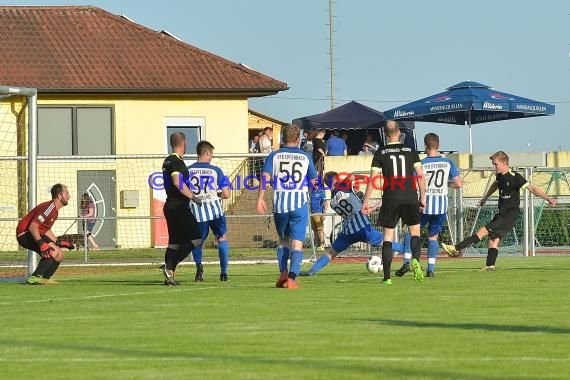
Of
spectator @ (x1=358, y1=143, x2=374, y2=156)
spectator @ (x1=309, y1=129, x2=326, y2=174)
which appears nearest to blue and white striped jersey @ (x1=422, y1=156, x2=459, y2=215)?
spectator @ (x1=309, y1=129, x2=326, y2=174)

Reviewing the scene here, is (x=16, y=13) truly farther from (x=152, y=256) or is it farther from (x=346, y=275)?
(x=346, y=275)

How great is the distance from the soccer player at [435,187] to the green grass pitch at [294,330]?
165 cm

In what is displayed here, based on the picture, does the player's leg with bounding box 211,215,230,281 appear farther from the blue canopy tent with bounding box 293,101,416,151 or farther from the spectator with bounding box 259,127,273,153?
the blue canopy tent with bounding box 293,101,416,151

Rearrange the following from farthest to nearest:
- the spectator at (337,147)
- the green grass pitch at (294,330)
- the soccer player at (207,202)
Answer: the spectator at (337,147), the soccer player at (207,202), the green grass pitch at (294,330)

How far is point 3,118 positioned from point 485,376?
90.1 ft

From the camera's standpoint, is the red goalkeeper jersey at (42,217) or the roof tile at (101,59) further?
the roof tile at (101,59)

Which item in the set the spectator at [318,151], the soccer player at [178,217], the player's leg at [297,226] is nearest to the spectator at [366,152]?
the spectator at [318,151]

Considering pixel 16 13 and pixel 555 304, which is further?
pixel 16 13

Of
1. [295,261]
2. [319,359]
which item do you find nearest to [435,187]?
[295,261]

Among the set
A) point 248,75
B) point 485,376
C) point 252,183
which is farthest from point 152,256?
point 485,376

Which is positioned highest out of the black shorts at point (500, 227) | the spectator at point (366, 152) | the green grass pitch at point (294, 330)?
the spectator at point (366, 152)

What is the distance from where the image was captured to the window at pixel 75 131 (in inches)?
1423

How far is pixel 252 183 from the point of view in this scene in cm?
2775

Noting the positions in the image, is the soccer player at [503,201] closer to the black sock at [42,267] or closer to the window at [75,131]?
the black sock at [42,267]
